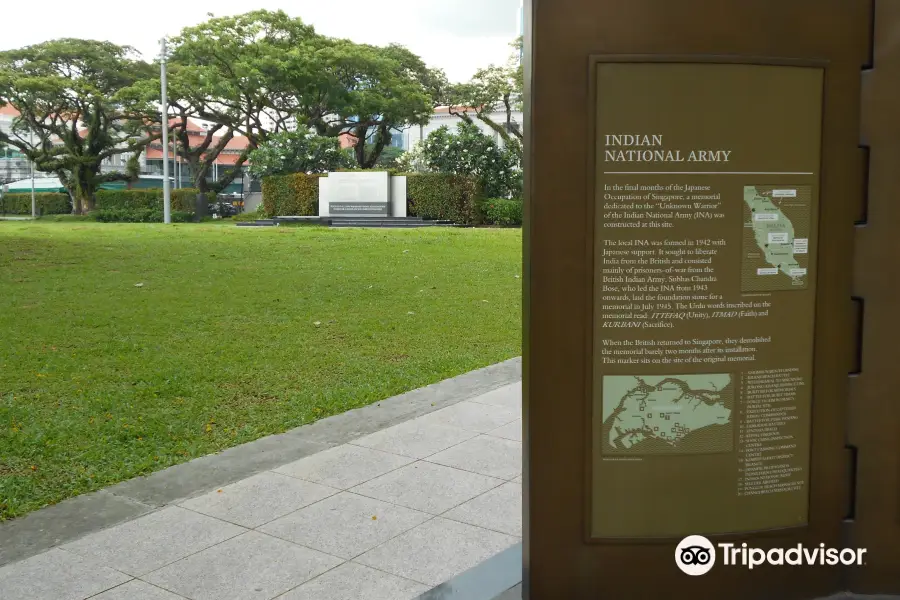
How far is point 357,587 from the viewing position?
3.35 m

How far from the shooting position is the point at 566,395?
2900 mm

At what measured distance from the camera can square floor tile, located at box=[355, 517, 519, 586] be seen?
3506 mm

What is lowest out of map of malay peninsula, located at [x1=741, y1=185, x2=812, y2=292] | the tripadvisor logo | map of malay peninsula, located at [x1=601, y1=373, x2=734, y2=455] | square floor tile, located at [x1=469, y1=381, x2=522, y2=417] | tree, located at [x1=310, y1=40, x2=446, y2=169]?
square floor tile, located at [x1=469, y1=381, x2=522, y2=417]

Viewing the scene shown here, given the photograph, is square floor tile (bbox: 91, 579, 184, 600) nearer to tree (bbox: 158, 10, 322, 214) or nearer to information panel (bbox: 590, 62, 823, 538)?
information panel (bbox: 590, 62, 823, 538)

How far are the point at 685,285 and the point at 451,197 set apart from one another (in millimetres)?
26807

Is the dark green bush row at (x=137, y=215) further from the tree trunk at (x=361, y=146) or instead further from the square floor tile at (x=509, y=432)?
the square floor tile at (x=509, y=432)

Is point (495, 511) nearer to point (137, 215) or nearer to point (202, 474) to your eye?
point (202, 474)

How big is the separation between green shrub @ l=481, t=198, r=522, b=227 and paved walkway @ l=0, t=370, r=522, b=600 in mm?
23387

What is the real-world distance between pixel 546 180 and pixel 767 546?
1.51 metres

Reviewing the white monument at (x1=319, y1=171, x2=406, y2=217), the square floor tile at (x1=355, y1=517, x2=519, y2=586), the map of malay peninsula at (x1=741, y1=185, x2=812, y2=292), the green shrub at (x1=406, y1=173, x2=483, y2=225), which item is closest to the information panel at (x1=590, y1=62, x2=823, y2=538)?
the map of malay peninsula at (x1=741, y1=185, x2=812, y2=292)

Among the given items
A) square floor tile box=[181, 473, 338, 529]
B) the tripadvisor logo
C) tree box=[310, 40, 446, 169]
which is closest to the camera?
the tripadvisor logo

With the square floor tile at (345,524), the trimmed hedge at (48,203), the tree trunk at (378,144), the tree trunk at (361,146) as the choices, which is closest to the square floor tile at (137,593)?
the square floor tile at (345,524)

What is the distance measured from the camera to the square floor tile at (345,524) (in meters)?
3.77

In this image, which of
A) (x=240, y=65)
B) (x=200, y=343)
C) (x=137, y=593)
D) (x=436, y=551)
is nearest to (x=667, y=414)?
(x=436, y=551)
